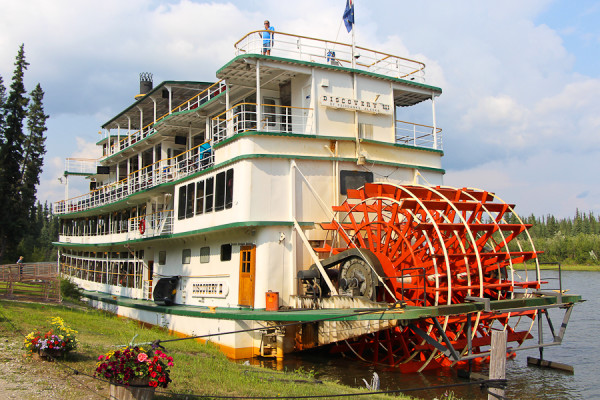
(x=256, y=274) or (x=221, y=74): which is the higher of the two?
(x=221, y=74)

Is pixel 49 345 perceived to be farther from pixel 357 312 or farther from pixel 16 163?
pixel 16 163

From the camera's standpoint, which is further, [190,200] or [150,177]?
[150,177]

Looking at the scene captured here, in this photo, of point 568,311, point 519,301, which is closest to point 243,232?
point 519,301

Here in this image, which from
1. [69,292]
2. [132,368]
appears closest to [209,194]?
[132,368]

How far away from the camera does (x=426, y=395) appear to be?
10.3 metres

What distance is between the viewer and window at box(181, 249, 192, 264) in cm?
1658

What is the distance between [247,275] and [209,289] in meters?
2.17

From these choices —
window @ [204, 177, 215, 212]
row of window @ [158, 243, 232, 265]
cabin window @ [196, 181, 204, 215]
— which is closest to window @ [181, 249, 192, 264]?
row of window @ [158, 243, 232, 265]

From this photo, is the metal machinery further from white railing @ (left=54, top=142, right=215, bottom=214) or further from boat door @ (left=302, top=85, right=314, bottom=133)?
white railing @ (left=54, top=142, right=215, bottom=214)

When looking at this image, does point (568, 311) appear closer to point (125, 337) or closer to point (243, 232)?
point (243, 232)

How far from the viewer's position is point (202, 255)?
15.8 metres

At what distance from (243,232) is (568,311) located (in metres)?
7.65

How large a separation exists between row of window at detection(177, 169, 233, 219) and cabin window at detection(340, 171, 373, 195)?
2954mm

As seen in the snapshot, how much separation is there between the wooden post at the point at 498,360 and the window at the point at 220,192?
9.35m
